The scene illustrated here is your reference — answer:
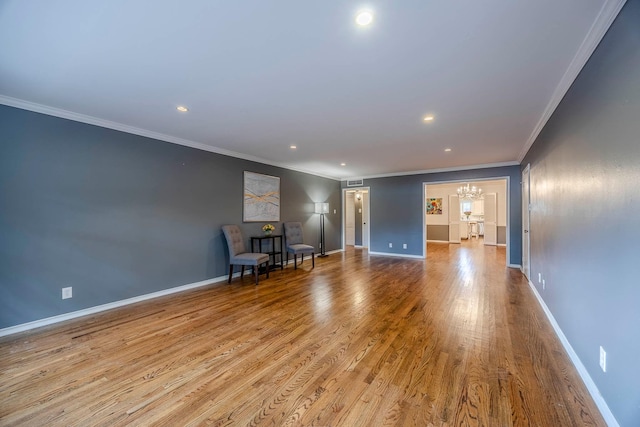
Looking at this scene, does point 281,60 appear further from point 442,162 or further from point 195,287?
point 442,162

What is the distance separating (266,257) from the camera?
446cm

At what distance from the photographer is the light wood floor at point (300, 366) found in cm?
151

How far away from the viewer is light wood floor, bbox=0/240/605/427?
1514 millimetres

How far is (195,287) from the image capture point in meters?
4.11

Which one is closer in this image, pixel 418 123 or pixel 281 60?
pixel 281 60

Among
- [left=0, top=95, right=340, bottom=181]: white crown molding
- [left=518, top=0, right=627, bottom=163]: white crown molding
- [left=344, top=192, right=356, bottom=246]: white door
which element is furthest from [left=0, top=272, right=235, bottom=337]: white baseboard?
[left=344, top=192, right=356, bottom=246]: white door

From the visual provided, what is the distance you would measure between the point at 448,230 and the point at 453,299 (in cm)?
749

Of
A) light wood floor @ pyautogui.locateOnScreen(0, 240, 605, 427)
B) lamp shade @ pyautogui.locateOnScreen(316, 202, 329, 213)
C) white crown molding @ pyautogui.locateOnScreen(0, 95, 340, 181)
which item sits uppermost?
white crown molding @ pyautogui.locateOnScreen(0, 95, 340, 181)

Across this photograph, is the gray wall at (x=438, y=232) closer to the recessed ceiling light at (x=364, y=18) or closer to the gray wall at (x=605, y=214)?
the gray wall at (x=605, y=214)

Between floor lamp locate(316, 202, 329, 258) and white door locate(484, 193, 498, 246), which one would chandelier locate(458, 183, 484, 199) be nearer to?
white door locate(484, 193, 498, 246)

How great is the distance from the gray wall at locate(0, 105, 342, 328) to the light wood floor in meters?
0.48

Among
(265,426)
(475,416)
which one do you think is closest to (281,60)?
(265,426)

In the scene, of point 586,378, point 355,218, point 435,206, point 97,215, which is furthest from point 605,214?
point 435,206

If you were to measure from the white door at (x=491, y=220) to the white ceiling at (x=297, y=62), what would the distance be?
6814 mm
